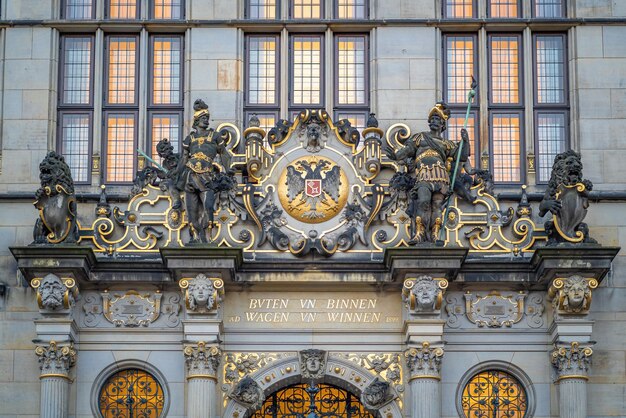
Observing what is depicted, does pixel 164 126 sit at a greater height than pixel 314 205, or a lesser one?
greater

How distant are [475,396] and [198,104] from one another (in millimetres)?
6838

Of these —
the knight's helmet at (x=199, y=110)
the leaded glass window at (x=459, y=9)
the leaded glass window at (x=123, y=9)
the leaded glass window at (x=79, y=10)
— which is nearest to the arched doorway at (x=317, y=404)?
the knight's helmet at (x=199, y=110)

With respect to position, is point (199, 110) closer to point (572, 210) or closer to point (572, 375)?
point (572, 210)

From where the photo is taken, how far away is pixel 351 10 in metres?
35.7

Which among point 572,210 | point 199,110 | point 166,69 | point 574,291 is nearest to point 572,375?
point 574,291

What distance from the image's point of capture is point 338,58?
35500 millimetres

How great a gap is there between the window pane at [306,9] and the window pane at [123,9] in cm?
286

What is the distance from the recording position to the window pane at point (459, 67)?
3538 cm

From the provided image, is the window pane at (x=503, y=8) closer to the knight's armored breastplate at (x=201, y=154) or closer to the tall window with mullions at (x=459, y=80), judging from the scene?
the tall window with mullions at (x=459, y=80)

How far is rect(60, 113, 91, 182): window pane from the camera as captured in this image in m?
35.1

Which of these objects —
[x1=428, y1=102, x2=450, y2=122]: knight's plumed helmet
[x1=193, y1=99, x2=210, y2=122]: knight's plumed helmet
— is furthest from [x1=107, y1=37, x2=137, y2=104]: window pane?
[x1=428, y1=102, x2=450, y2=122]: knight's plumed helmet

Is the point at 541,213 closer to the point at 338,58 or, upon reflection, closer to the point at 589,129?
the point at 589,129

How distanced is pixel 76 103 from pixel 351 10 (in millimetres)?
5190

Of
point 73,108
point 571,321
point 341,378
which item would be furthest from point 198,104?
point 571,321
